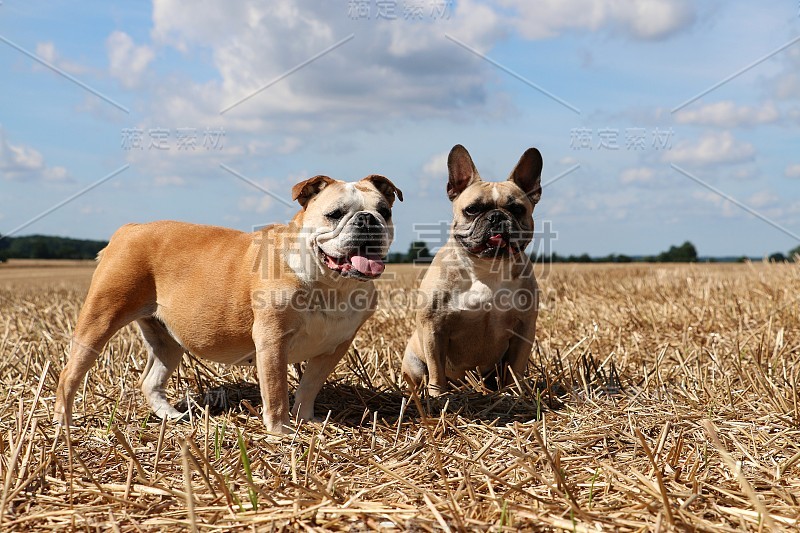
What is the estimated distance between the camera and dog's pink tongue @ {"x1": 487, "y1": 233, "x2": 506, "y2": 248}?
4723 mm

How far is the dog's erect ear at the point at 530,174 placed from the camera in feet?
16.9

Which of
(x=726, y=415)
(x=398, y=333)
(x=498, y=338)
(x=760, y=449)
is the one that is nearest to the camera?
(x=760, y=449)

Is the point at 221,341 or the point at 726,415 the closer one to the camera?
the point at 726,415

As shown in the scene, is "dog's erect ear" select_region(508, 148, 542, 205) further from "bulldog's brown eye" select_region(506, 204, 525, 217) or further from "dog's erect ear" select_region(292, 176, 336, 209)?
"dog's erect ear" select_region(292, 176, 336, 209)

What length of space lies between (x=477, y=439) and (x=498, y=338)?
143 cm

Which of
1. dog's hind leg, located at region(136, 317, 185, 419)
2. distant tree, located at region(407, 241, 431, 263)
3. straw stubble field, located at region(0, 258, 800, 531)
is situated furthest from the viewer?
distant tree, located at region(407, 241, 431, 263)

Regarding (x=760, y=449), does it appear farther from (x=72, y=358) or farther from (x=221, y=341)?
(x=72, y=358)

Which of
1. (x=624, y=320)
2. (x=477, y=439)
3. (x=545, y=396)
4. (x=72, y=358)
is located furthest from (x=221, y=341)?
(x=624, y=320)

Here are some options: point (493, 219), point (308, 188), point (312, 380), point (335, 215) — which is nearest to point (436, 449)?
point (312, 380)

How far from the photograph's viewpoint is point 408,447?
3.48 meters

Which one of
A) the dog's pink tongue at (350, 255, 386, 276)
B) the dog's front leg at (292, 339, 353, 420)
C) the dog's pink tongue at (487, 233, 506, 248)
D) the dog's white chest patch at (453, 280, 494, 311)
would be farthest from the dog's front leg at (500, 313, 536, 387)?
the dog's pink tongue at (350, 255, 386, 276)

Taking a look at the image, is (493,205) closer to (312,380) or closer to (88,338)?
(312,380)

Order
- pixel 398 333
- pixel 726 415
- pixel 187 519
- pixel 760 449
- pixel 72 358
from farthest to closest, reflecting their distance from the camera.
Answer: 1. pixel 398 333
2. pixel 72 358
3. pixel 726 415
4. pixel 760 449
5. pixel 187 519

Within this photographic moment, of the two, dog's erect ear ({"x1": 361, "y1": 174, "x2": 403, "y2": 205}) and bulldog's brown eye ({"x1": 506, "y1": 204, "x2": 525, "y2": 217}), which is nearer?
dog's erect ear ({"x1": 361, "y1": 174, "x2": 403, "y2": 205})
